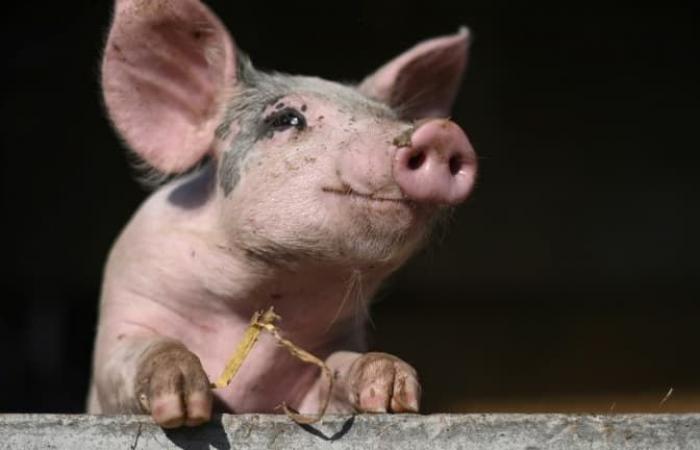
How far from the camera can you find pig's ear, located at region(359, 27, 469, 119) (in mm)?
4348

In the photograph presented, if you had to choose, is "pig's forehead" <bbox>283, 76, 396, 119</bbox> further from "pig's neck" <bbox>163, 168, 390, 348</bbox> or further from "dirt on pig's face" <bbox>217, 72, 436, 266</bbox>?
"pig's neck" <bbox>163, 168, 390, 348</bbox>

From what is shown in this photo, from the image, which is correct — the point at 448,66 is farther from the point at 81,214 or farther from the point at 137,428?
the point at 81,214

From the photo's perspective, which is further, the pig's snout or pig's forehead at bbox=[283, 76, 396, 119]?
pig's forehead at bbox=[283, 76, 396, 119]

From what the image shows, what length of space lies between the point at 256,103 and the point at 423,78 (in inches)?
31.7

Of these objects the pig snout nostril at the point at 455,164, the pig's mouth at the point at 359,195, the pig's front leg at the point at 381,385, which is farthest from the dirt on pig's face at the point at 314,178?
the pig's front leg at the point at 381,385

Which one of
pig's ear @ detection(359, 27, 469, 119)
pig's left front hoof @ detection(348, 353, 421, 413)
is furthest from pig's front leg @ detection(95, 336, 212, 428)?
pig's ear @ detection(359, 27, 469, 119)

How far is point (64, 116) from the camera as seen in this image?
8.33 metres

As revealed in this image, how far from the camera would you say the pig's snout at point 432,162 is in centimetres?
314

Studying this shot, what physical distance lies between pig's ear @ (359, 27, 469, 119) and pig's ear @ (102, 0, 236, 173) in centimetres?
47

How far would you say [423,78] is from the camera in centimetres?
452

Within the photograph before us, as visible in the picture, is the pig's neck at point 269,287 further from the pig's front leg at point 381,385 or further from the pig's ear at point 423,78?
the pig's ear at point 423,78

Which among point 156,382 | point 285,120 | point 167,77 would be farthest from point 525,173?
point 156,382

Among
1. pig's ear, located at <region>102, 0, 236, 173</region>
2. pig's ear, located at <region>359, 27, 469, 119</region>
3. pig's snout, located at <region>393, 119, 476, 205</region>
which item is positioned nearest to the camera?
pig's snout, located at <region>393, 119, 476, 205</region>

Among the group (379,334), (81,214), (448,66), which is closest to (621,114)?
(379,334)
